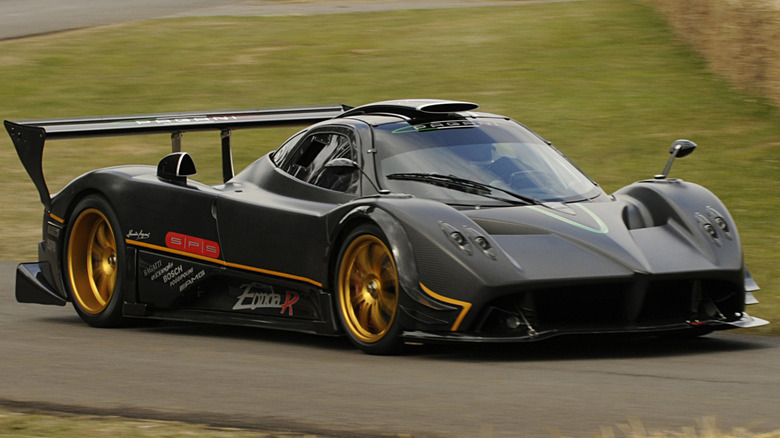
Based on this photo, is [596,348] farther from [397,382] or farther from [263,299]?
[263,299]

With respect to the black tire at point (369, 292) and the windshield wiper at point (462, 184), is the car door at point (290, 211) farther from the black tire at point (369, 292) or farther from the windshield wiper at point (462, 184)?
the windshield wiper at point (462, 184)

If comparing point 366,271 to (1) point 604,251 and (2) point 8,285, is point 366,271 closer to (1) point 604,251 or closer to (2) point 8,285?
(1) point 604,251

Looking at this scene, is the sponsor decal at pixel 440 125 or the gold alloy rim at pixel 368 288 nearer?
the gold alloy rim at pixel 368 288

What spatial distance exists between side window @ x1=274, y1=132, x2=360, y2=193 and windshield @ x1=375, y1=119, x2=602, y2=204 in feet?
0.66

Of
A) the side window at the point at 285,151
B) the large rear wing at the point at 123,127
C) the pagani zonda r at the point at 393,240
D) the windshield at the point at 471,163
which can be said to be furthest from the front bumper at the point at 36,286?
the windshield at the point at 471,163

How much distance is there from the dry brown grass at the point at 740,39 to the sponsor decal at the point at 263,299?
845 centimetres

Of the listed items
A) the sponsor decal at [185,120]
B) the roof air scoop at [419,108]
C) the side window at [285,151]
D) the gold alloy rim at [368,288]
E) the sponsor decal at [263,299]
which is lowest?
the sponsor decal at [263,299]

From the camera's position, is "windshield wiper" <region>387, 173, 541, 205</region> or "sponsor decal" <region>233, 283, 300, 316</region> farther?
"sponsor decal" <region>233, 283, 300, 316</region>

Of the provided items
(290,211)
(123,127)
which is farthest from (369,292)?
(123,127)

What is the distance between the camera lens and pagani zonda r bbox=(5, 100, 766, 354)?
22.8 ft

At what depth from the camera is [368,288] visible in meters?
7.34

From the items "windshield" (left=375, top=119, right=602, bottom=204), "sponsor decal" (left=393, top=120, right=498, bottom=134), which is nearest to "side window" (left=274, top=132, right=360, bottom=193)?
"windshield" (left=375, top=119, right=602, bottom=204)

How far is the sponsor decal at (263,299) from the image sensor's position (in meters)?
7.92

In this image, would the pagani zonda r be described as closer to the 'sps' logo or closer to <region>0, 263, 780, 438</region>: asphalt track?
the 'sps' logo
